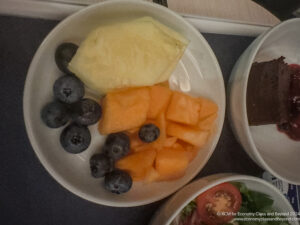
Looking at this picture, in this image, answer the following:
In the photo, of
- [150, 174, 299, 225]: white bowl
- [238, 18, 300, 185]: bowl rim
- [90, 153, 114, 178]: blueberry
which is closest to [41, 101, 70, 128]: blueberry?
[90, 153, 114, 178]: blueberry

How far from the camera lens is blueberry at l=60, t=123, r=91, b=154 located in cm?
87

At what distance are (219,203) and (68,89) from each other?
1.76 feet

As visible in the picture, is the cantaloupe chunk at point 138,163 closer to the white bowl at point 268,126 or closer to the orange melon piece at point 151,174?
the orange melon piece at point 151,174

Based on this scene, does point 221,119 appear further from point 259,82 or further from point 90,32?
point 90,32

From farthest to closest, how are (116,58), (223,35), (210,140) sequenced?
1. (223,35)
2. (210,140)
3. (116,58)

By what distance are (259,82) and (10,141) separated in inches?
29.6

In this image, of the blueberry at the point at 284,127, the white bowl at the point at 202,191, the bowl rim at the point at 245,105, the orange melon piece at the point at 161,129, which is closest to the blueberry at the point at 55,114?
the orange melon piece at the point at 161,129

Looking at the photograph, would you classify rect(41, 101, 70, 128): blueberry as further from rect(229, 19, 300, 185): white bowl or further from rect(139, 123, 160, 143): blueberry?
rect(229, 19, 300, 185): white bowl

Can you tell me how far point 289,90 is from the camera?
1080mm

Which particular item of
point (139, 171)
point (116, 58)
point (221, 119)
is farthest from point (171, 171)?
point (116, 58)

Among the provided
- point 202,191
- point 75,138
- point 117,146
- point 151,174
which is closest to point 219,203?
point 202,191

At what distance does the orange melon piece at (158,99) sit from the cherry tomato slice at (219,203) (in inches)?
10.8

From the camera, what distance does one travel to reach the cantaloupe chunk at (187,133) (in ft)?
3.07

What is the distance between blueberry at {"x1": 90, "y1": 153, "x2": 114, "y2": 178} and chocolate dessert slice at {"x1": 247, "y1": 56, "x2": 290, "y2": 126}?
1.51ft
